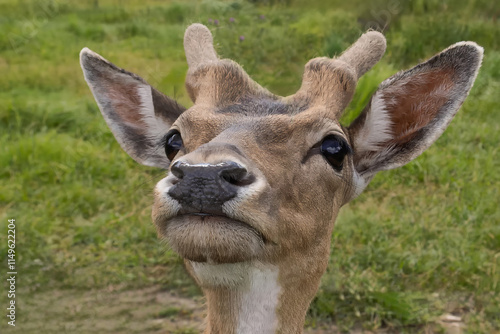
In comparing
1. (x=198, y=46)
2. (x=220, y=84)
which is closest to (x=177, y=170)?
(x=220, y=84)

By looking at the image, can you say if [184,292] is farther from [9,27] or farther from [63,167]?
[9,27]

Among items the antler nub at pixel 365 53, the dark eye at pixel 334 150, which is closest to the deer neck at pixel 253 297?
the dark eye at pixel 334 150

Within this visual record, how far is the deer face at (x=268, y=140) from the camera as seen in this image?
260cm

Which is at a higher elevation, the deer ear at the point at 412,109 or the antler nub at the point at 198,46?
the antler nub at the point at 198,46

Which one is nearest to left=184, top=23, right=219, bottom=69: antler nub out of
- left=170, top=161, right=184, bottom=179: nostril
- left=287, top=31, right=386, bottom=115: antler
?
left=287, top=31, right=386, bottom=115: antler

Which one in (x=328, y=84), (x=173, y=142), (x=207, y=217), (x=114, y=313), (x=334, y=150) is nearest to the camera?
(x=207, y=217)

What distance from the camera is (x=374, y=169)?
3.67m

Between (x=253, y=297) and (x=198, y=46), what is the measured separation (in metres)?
1.82

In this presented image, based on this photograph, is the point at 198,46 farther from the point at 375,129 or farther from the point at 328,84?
the point at 375,129

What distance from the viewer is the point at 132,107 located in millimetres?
3861

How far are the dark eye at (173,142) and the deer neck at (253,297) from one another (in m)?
0.69

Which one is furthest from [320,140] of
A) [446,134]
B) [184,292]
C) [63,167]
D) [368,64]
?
[446,134]

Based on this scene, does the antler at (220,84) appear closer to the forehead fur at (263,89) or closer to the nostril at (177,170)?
the forehead fur at (263,89)

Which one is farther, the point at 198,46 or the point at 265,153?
the point at 198,46
